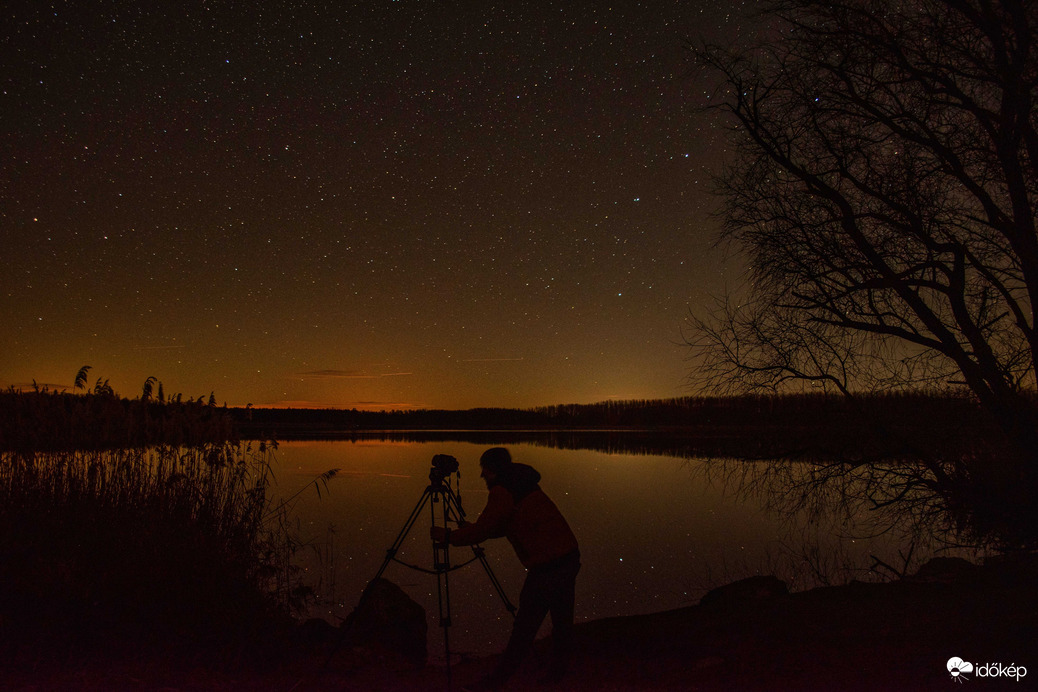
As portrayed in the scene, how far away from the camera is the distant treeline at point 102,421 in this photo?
9750mm

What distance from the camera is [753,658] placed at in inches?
226

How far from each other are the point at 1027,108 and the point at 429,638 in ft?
29.1

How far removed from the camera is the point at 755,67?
883 centimetres

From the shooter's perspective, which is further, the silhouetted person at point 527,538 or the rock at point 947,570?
the rock at point 947,570

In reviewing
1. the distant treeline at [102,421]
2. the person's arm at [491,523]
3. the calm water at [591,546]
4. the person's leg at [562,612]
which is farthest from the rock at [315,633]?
the distant treeline at [102,421]

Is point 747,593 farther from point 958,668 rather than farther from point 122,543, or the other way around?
point 122,543

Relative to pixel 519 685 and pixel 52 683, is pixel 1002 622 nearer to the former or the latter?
pixel 519 685

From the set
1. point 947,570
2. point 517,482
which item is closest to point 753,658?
point 517,482

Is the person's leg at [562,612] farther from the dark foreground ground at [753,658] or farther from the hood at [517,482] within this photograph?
the hood at [517,482]

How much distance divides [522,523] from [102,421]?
29.7 feet

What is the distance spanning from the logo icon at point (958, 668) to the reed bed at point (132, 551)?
228 inches

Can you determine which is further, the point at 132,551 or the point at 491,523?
the point at 132,551

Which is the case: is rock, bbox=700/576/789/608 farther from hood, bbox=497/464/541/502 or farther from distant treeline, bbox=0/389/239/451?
distant treeline, bbox=0/389/239/451

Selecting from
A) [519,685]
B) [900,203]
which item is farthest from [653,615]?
[900,203]
